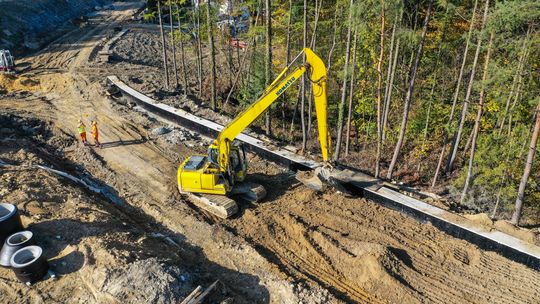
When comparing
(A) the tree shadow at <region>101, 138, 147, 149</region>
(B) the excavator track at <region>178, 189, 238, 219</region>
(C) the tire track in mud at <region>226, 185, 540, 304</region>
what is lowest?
(C) the tire track in mud at <region>226, 185, 540, 304</region>

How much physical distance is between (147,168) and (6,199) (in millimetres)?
5589

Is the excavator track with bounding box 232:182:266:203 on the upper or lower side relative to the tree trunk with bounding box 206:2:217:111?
lower

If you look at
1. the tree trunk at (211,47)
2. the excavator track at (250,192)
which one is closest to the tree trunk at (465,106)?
the excavator track at (250,192)

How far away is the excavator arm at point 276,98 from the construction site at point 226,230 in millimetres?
107

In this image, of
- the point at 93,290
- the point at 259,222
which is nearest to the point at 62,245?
the point at 93,290

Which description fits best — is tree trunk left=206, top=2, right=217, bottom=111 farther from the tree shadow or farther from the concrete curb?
the tree shadow

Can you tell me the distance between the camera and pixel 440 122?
67.2 ft

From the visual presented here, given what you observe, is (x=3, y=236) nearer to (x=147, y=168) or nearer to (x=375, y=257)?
(x=147, y=168)

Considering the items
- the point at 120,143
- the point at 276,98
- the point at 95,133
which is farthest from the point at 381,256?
the point at 95,133

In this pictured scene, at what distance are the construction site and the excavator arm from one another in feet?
0.35

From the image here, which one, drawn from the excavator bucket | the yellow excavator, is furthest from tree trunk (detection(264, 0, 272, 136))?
the yellow excavator

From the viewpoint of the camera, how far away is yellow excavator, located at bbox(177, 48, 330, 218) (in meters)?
13.8

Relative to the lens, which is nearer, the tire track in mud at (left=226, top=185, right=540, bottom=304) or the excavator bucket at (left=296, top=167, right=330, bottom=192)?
the tire track in mud at (left=226, top=185, right=540, bottom=304)

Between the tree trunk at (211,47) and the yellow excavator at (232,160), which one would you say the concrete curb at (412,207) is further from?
the yellow excavator at (232,160)
